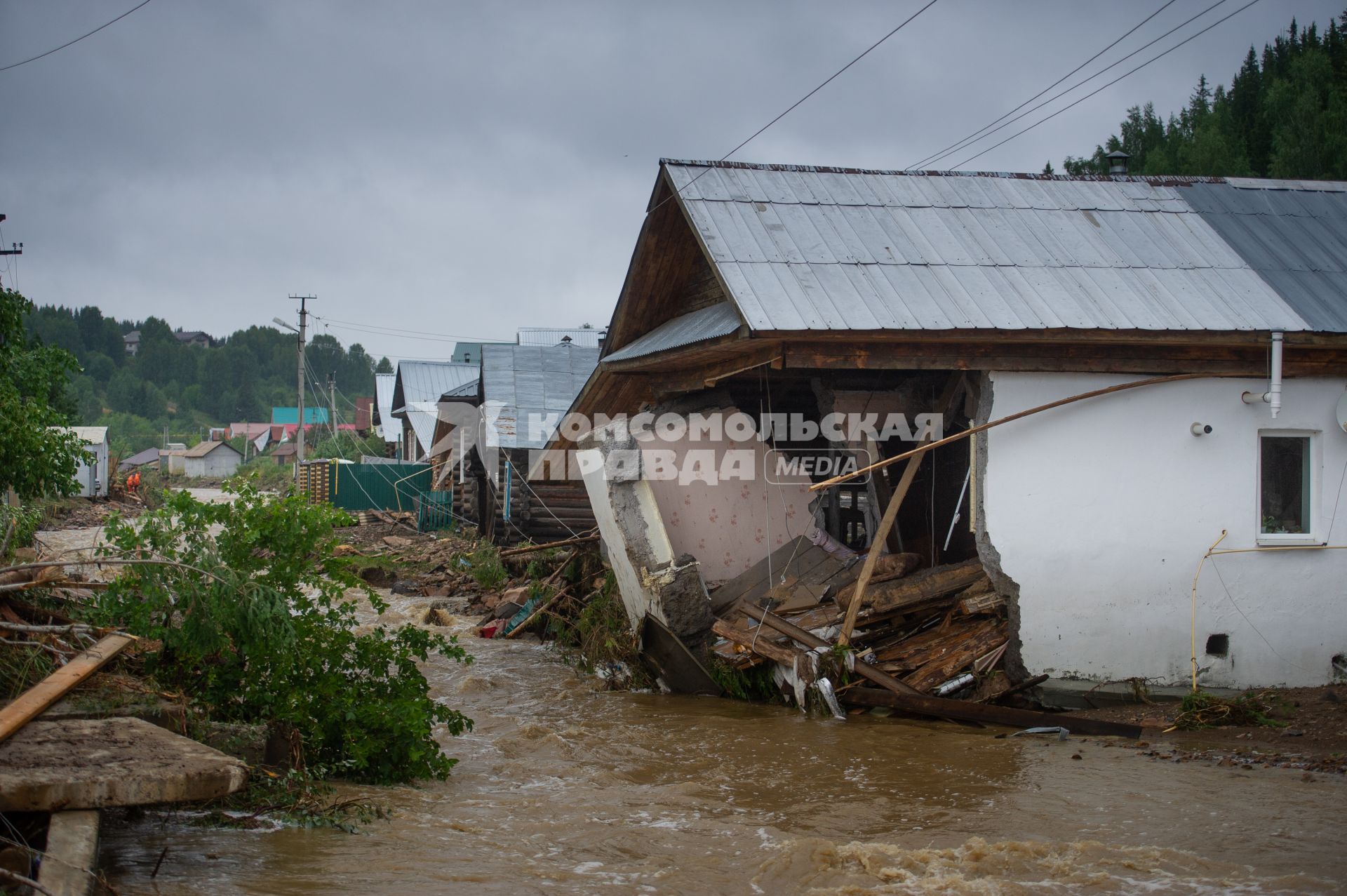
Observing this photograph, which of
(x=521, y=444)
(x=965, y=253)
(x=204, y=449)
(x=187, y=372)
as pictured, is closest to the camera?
(x=965, y=253)

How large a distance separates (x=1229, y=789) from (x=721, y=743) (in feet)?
11.7

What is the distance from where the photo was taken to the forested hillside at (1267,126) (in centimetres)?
2175

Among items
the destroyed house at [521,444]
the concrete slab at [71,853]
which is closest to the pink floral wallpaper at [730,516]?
the concrete slab at [71,853]

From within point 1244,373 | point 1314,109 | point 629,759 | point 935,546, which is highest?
point 1314,109

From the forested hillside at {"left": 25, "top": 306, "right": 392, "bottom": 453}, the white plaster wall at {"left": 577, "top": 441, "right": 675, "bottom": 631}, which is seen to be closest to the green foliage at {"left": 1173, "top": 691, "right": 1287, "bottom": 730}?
the white plaster wall at {"left": 577, "top": 441, "right": 675, "bottom": 631}

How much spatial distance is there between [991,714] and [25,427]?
886 centimetres

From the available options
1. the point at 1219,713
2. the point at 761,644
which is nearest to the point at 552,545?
the point at 761,644

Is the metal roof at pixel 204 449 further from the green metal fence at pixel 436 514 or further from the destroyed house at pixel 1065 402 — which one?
the destroyed house at pixel 1065 402

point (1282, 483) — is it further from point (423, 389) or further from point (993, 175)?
point (423, 389)

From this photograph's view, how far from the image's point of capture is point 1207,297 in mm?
9312

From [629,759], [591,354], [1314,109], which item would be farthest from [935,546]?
[1314,109]

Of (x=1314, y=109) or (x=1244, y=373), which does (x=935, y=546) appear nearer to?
(x=1244, y=373)

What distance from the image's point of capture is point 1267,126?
80.9ft

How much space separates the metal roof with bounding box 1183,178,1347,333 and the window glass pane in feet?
3.58
